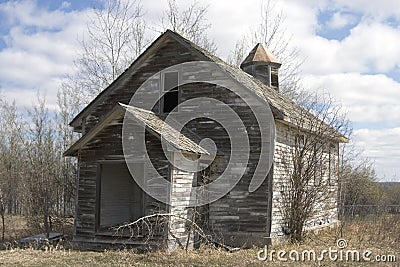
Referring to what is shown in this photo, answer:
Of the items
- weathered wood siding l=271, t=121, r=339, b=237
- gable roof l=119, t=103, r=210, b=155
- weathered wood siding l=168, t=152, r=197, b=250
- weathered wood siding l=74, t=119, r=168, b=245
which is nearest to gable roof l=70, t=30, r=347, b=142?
weathered wood siding l=271, t=121, r=339, b=237

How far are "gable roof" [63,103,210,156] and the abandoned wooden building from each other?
0.09 ft

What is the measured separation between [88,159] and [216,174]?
12.7 feet

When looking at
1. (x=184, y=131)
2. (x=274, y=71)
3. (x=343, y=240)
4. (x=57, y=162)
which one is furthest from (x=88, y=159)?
(x=57, y=162)

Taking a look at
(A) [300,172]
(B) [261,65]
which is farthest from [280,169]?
(B) [261,65]

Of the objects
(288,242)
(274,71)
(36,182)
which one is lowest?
(288,242)

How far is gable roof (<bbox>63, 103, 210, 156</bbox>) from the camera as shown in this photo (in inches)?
501

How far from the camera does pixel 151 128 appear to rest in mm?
12641

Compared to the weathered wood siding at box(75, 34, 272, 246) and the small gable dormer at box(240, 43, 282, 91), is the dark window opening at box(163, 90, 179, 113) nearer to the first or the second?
the weathered wood siding at box(75, 34, 272, 246)

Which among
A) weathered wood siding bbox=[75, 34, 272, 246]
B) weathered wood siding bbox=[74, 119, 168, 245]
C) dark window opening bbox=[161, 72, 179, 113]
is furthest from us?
dark window opening bbox=[161, 72, 179, 113]

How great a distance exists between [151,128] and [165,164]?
3.38ft

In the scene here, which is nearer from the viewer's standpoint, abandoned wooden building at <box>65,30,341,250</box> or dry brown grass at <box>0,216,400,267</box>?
dry brown grass at <box>0,216,400,267</box>

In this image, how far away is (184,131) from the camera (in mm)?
14805

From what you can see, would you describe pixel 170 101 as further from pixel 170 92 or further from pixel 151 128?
pixel 151 128

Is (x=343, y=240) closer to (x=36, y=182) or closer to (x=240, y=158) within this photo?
(x=240, y=158)
